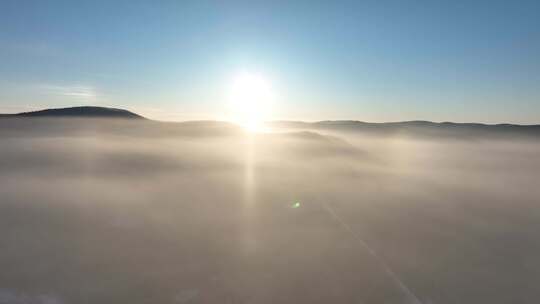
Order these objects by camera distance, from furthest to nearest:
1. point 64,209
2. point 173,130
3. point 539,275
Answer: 1. point 173,130
2. point 64,209
3. point 539,275

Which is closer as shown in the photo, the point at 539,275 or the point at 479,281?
the point at 479,281

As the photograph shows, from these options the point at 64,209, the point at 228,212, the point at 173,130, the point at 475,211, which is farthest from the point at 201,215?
the point at 173,130

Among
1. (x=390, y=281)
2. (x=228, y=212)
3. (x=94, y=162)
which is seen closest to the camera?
(x=390, y=281)

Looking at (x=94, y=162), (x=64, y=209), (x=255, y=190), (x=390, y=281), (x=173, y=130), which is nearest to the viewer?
(x=390, y=281)

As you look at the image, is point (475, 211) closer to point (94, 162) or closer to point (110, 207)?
point (110, 207)

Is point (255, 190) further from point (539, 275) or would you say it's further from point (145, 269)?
point (539, 275)

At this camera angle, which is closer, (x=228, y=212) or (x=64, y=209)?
(x=64, y=209)

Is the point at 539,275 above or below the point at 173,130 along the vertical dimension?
below

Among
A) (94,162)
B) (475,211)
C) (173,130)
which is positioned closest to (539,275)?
(475,211)

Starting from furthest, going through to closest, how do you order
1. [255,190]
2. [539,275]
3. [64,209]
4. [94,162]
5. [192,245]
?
[94,162], [255,190], [64,209], [192,245], [539,275]
